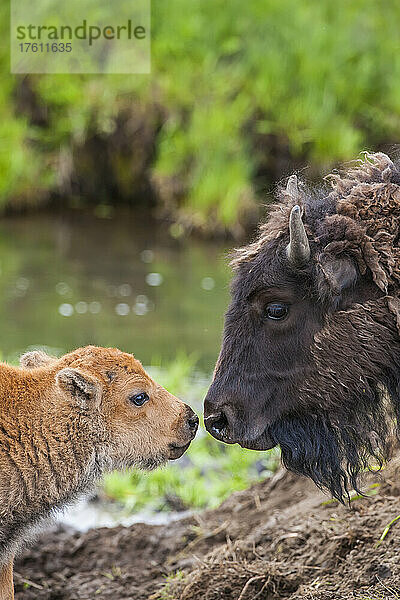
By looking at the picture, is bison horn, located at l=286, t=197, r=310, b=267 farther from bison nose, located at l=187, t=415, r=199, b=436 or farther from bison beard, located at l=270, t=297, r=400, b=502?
bison nose, located at l=187, t=415, r=199, b=436

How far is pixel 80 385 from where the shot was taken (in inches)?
195

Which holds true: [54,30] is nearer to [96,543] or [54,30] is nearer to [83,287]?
[83,287]

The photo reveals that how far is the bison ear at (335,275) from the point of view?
179 inches

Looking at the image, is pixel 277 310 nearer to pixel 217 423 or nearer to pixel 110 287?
pixel 217 423

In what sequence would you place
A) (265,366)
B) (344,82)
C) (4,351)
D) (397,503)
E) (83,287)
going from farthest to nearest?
1. (344,82)
2. (83,287)
3. (4,351)
4. (397,503)
5. (265,366)

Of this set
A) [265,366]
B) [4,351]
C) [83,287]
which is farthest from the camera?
[83,287]

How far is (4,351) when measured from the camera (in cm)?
1081

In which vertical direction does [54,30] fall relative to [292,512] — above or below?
above

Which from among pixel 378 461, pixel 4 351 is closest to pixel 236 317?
pixel 378 461

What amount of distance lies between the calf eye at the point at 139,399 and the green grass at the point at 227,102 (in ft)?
34.6

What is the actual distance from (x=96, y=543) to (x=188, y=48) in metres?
12.6

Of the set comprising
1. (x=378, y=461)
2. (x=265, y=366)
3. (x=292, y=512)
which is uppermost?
(x=265, y=366)

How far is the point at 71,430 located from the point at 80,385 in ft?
0.83

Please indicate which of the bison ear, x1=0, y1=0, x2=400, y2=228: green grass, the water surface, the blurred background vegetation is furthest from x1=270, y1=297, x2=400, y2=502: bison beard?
x1=0, y1=0, x2=400, y2=228: green grass
